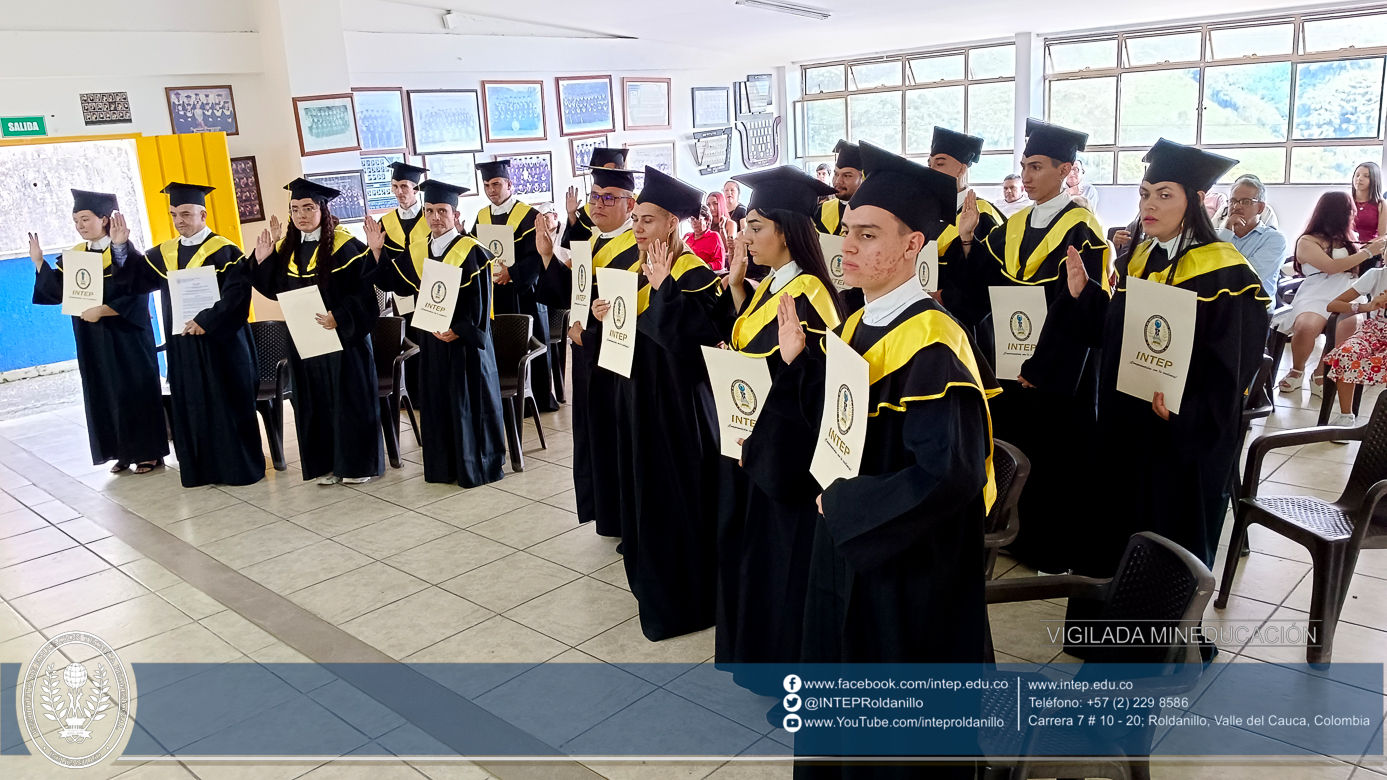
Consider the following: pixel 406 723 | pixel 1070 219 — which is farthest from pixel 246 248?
pixel 1070 219

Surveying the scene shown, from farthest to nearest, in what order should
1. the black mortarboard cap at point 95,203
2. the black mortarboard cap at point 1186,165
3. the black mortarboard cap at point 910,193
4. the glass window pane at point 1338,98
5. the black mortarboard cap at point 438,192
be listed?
the glass window pane at point 1338,98, the black mortarboard cap at point 95,203, the black mortarboard cap at point 438,192, the black mortarboard cap at point 1186,165, the black mortarboard cap at point 910,193

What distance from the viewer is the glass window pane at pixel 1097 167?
12758 millimetres

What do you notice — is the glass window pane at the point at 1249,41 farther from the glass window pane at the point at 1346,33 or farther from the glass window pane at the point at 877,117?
the glass window pane at the point at 877,117

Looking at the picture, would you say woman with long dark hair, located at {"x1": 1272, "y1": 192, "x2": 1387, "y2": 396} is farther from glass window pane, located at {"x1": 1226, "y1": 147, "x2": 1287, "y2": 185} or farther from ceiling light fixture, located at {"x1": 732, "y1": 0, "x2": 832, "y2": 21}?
ceiling light fixture, located at {"x1": 732, "y1": 0, "x2": 832, "y2": 21}

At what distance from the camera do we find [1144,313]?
3.59m

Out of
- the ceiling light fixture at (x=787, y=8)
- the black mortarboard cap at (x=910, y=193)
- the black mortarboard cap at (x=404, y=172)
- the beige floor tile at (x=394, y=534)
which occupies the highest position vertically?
the ceiling light fixture at (x=787, y=8)

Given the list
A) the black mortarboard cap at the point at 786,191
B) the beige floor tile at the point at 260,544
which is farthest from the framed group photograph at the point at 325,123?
the black mortarboard cap at the point at 786,191

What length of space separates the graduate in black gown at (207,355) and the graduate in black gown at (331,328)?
0.24 meters

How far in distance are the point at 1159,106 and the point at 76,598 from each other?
1275 cm

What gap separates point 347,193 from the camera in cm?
941

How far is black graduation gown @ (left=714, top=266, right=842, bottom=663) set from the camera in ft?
9.69

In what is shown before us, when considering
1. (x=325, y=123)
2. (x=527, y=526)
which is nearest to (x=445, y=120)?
(x=325, y=123)

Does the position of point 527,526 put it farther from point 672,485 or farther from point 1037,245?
point 1037,245

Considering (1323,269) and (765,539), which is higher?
(1323,269)
